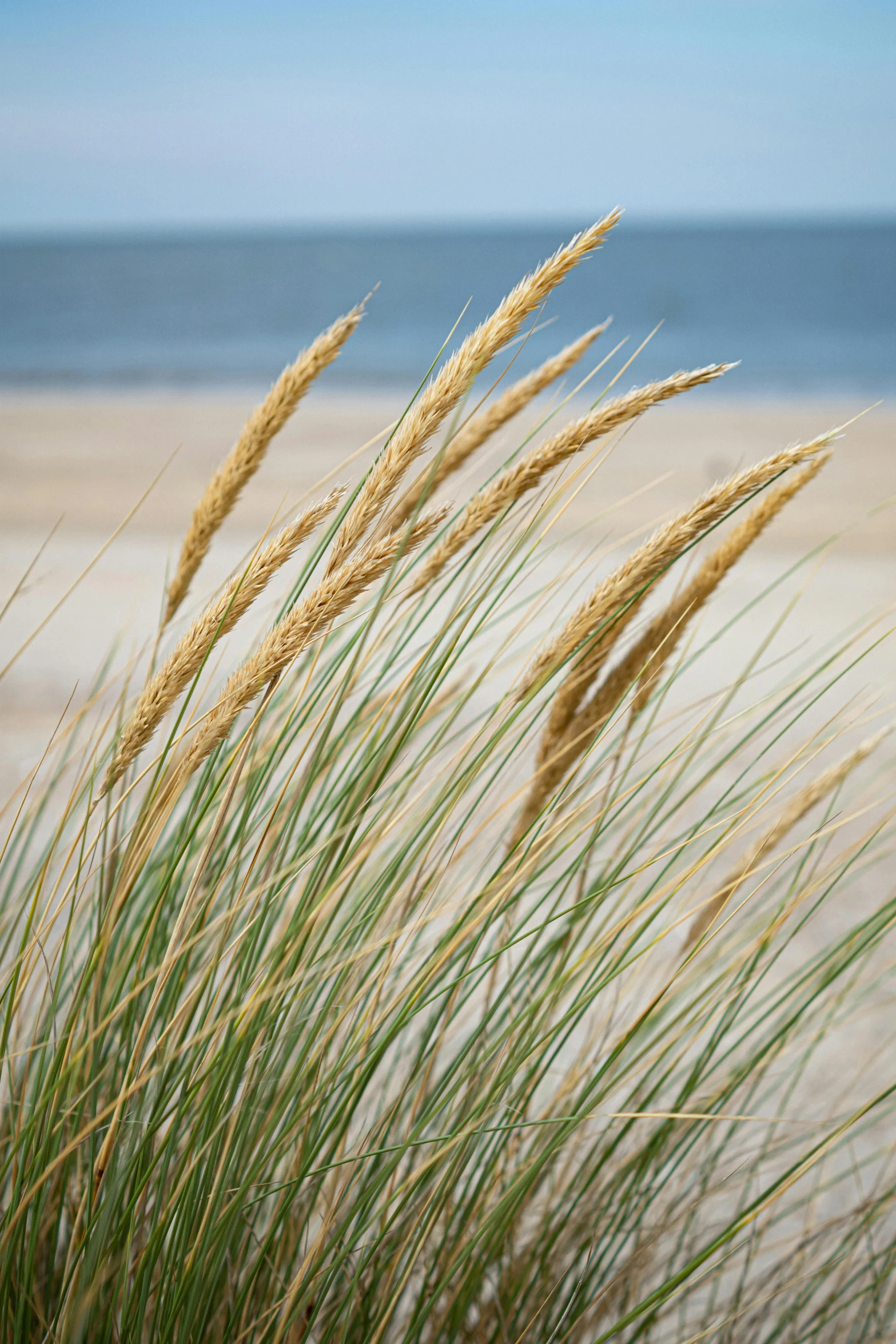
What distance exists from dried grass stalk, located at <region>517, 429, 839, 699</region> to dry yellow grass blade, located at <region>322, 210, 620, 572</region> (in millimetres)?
123

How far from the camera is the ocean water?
12.3 metres

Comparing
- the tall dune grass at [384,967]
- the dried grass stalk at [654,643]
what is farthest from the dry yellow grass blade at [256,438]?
the dried grass stalk at [654,643]

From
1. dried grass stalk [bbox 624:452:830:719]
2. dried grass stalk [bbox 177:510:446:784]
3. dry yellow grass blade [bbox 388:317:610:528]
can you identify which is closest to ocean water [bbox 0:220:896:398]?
dry yellow grass blade [bbox 388:317:610:528]

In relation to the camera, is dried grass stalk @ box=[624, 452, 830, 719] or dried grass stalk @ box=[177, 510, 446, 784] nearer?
dried grass stalk @ box=[177, 510, 446, 784]

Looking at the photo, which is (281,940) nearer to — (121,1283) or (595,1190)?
(121,1283)

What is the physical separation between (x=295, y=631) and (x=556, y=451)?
0.16 meters

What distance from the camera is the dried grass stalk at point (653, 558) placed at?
509 millimetres

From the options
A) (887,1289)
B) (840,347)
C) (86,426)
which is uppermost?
(840,347)

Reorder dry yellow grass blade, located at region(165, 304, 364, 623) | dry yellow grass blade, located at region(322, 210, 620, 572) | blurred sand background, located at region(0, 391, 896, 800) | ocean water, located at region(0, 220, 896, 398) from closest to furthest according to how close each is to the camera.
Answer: dry yellow grass blade, located at region(322, 210, 620, 572) → dry yellow grass blade, located at region(165, 304, 364, 623) → blurred sand background, located at region(0, 391, 896, 800) → ocean water, located at region(0, 220, 896, 398)

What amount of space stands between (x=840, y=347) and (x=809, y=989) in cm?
1592

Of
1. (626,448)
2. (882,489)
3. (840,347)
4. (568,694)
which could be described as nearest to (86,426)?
(626,448)

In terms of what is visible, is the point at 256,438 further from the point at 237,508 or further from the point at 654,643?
the point at 237,508

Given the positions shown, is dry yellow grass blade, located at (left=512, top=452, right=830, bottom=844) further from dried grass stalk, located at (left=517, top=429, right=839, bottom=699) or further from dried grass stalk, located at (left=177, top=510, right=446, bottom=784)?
dried grass stalk, located at (left=177, top=510, right=446, bottom=784)

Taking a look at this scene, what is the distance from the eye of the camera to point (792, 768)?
24.8 inches
